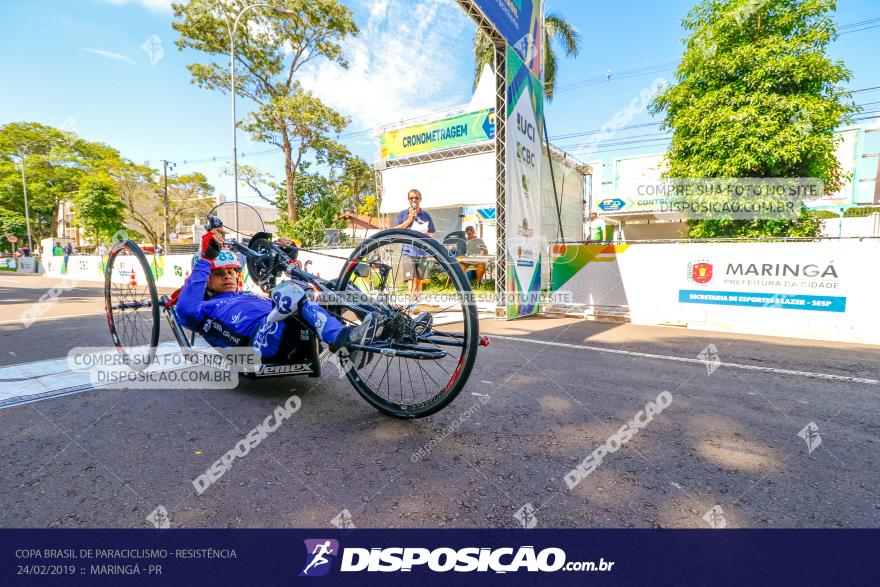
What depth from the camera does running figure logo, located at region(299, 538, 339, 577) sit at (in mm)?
1473

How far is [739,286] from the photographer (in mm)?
7434

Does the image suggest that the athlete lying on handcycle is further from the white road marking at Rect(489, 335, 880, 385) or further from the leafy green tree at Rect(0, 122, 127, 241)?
the leafy green tree at Rect(0, 122, 127, 241)

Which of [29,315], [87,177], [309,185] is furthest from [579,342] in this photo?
[87,177]

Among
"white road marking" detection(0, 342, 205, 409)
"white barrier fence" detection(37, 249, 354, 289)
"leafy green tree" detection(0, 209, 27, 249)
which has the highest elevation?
"leafy green tree" detection(0, 209, 27, 249)

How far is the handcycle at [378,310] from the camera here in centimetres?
250

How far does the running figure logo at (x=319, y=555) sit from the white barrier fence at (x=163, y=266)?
253cm

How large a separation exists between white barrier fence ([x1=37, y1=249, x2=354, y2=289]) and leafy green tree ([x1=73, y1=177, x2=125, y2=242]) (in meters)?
5.15

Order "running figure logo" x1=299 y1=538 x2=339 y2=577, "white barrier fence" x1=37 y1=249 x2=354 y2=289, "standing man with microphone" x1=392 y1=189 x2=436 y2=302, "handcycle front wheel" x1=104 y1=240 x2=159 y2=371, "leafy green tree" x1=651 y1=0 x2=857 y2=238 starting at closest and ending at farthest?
1. "running figure logo" x1=299 y1=538 x2=339 y2=577
2. "handcycle front wheel" x1=104 y1=240 x2=159 y2=371
3. "standing man with microphone" x1=392 y1=189 x2=436 y2=302
4. "white barrier fence" x1=37 y1=249 x2=354 y2=289
5. "leafy green tree" x1=651 y1=0 x2=857 y2=238

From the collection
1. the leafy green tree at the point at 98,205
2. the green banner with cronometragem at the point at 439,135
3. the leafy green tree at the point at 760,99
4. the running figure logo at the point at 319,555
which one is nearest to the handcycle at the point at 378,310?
the running figure logo at the point at 319,555

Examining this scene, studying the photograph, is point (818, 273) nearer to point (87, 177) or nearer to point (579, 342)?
point (579, 342)

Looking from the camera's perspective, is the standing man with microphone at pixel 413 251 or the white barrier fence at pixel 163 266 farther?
the white barrier fence at pixel 163 266

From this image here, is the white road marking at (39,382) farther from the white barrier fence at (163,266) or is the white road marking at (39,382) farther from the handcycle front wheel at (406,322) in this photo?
the handcycle front wheel at (406,322)

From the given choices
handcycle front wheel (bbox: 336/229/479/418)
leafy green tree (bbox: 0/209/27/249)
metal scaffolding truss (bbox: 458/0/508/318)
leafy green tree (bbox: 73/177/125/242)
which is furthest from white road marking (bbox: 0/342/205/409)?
leafy green tree (bbox: 0/209/27/249)

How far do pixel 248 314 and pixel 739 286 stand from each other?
8.13 metres
